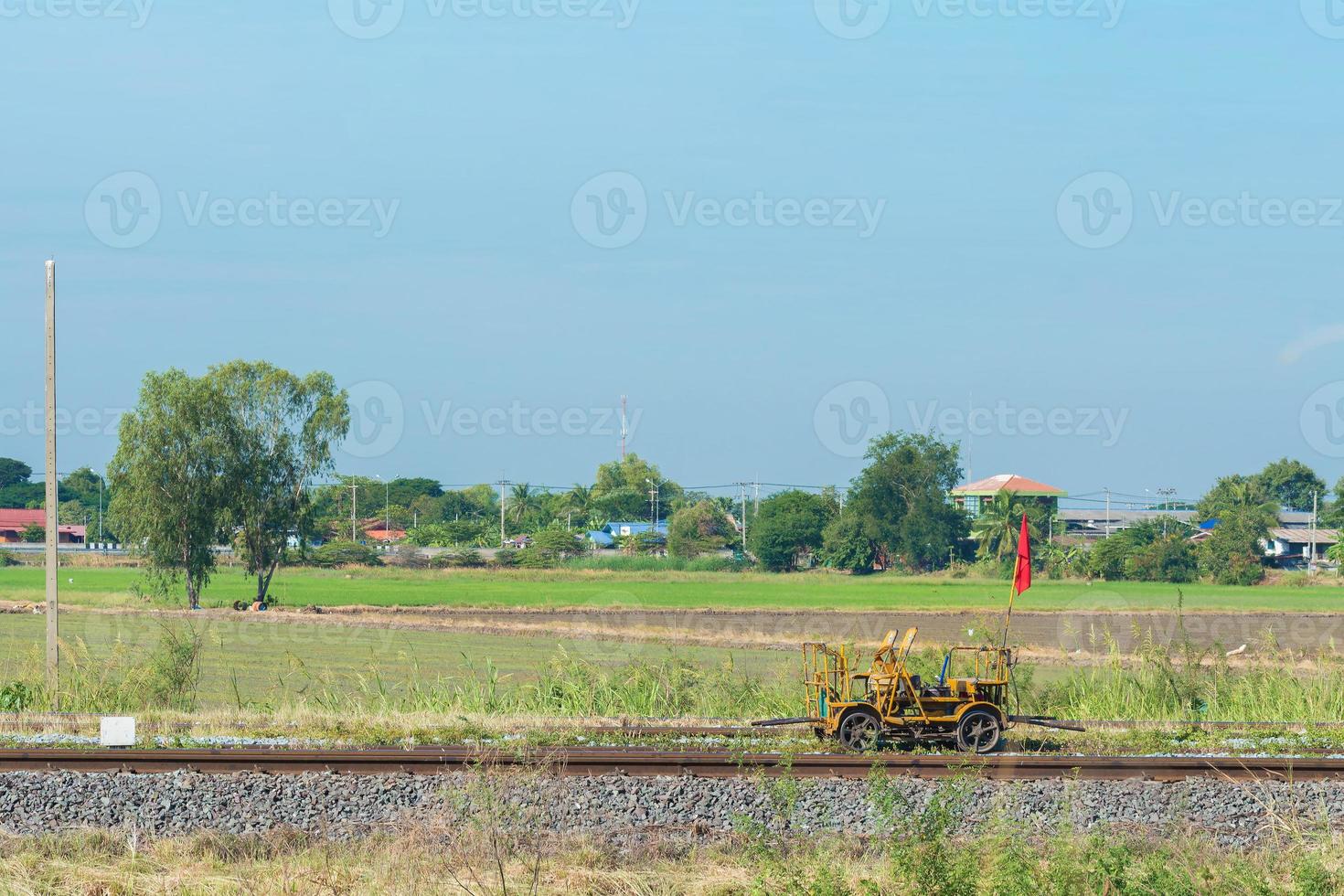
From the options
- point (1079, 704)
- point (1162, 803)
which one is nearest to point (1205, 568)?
point (1079, 704)

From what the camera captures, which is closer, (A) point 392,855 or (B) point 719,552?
Result: (A) point 392,855

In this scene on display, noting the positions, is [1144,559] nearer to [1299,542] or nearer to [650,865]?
[1299,542]

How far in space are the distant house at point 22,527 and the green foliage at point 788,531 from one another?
8227 centimetres

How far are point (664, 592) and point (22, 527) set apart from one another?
108 meters

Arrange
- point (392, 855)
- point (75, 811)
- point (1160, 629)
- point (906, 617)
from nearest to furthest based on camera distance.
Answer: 1. point (392, 855)
2. point (75, 811)
3. point (1160, 629)
4. point (906, 617)

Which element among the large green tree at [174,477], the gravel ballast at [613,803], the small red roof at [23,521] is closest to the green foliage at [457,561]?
the large green tree at [174,477]

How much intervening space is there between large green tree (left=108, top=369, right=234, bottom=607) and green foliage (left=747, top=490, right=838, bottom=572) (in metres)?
56.6

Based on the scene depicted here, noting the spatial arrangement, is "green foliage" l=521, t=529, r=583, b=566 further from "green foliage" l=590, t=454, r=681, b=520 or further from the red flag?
the red flag

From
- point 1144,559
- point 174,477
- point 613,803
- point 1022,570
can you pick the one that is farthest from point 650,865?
point 1144,559

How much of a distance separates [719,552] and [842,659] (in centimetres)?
Answer: 10702

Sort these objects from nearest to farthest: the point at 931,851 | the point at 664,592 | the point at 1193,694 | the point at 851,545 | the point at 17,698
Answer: the point at 931,851, the point at 17,698, the point at 1193,694, the point at 664,592, the point at 851,545

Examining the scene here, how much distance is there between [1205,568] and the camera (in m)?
94.7

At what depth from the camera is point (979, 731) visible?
14742 millimetres

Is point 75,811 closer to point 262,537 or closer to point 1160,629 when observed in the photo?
point 1160,629
